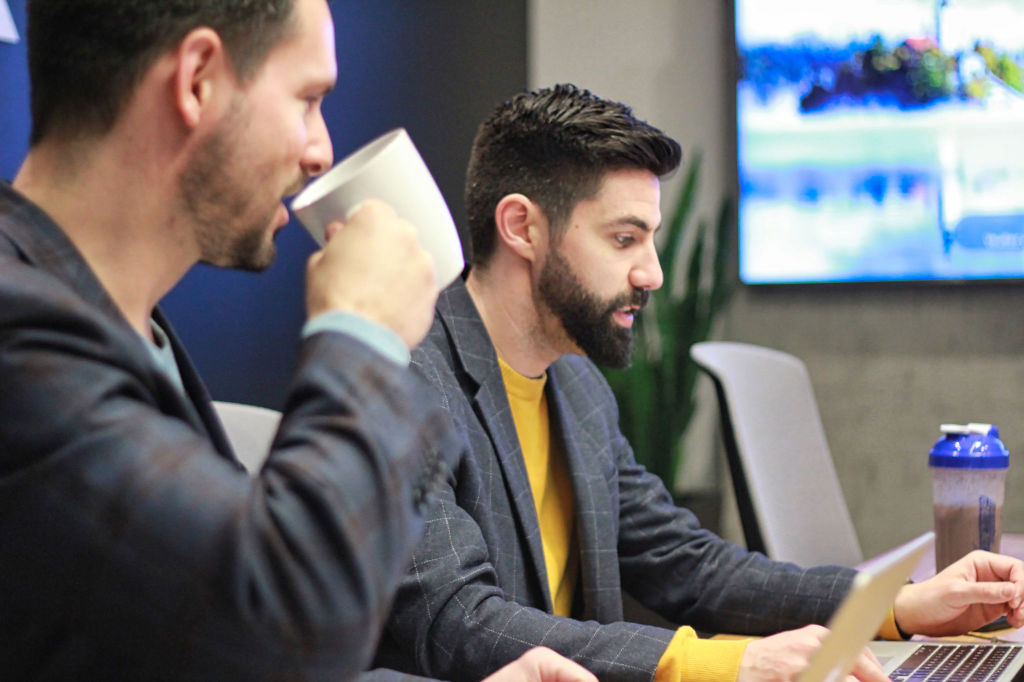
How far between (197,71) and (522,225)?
98cm

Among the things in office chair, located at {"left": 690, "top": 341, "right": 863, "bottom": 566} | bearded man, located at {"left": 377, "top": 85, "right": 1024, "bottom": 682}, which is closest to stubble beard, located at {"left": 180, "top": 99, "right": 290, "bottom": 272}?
bearded man, located at {"left": 377, "top": 85, "right": 1024, "bottom": 682}

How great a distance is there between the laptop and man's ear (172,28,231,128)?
0.54 metres

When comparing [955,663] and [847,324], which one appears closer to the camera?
[955,663]

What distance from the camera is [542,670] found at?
995mm

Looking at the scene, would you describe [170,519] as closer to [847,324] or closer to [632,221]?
[632,221]

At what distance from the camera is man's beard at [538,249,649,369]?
1.67m

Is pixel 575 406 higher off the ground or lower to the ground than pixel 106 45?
lower

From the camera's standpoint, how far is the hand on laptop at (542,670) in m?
0.98

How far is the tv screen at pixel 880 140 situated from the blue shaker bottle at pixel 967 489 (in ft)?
6.42

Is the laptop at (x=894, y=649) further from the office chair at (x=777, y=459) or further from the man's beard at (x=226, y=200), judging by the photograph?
the office chair at (x=777, y=459)

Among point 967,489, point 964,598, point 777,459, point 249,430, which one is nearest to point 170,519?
point 249,430

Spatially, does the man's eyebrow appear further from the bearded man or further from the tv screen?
the tv screen

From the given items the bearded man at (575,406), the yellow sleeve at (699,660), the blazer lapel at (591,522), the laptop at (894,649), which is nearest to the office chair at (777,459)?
the bearded man at (575,406)

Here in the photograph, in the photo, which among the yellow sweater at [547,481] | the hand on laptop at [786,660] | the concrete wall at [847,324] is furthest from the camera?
the concrete wall at [847,324]
